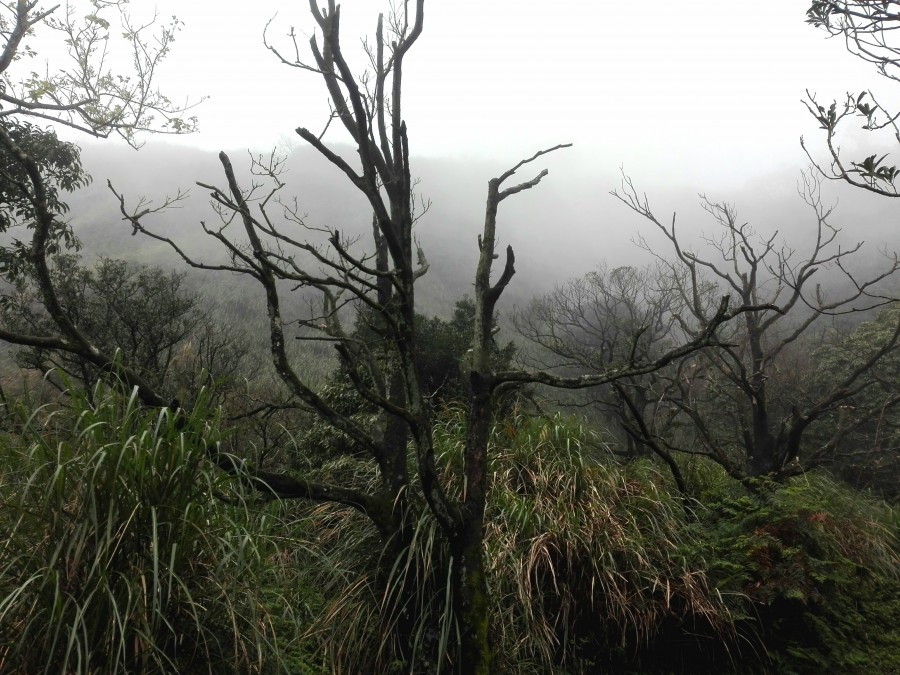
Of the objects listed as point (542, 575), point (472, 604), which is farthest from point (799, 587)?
point (472, 604)

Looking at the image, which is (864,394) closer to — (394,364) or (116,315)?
(394,364)

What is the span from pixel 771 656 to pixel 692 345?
2356mm

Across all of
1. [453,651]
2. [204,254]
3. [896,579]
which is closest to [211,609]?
[453,651]

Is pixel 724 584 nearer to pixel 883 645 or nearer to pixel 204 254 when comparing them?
pixel 883 645

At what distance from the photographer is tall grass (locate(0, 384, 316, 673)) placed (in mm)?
1789

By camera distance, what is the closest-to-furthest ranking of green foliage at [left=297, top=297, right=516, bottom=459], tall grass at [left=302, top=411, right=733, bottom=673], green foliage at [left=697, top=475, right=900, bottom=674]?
tall grass at [left=302, top=411, right=733, bottom=673]
green foliage at [left=697, top=475, right=900, bottom=674]
green foliage at [left=297, top=297, right=516, bottom=459]

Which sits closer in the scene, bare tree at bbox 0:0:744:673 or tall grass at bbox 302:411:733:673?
bare tree at bbox 0:0:744:673

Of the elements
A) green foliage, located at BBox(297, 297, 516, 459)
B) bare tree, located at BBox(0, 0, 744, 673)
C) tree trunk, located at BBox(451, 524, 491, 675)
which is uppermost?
green foliage, located at BBox(297, 297, 516, 459)

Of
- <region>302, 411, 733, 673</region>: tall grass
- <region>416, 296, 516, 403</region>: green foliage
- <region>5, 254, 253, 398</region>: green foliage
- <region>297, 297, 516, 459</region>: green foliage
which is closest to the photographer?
<region>302, 411, 733, 673</region>: tall grass

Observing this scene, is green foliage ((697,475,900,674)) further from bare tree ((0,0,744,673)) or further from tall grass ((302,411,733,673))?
bare tree ((0,0,744,673))

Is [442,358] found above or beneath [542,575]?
above

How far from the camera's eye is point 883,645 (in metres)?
3.41

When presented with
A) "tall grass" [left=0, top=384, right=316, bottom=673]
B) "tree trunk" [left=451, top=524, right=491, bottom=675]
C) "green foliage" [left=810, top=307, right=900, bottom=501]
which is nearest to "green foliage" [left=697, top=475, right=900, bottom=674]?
"tree trunk" [left=451, top=524, right=491, bottom=675]

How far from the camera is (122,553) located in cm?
194
